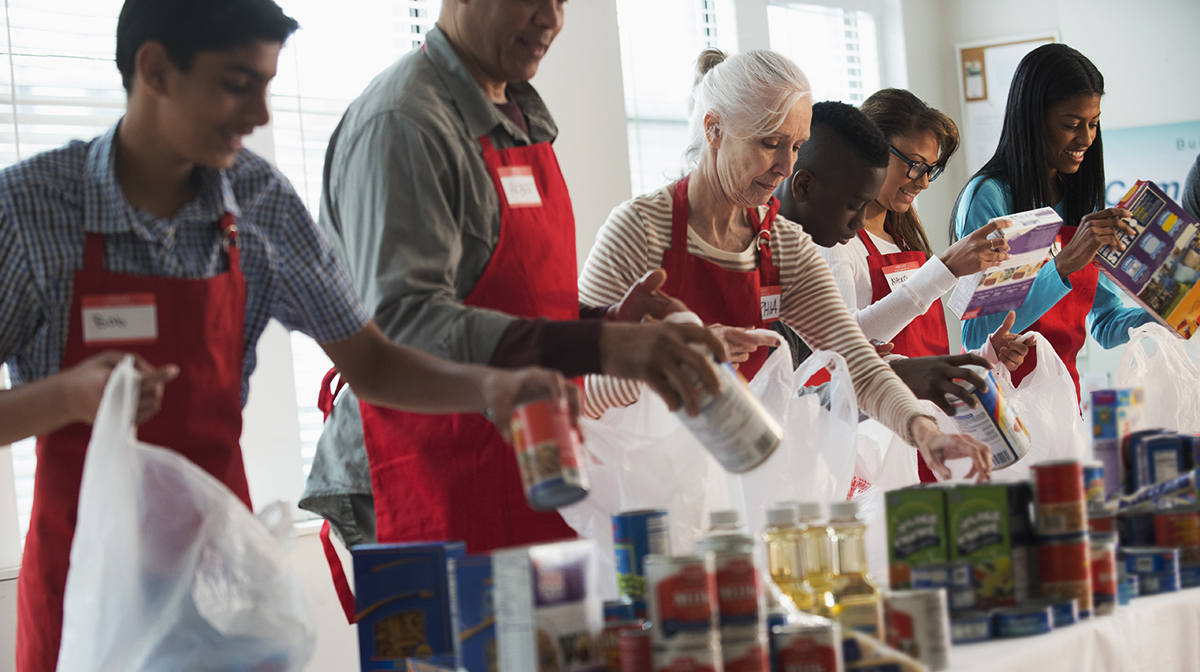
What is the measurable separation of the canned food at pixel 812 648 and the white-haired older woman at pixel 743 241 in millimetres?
1068

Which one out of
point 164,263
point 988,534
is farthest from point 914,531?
point 164,263

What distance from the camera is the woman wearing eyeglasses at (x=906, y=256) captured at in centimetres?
290

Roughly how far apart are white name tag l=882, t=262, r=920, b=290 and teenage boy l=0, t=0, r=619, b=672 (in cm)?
197

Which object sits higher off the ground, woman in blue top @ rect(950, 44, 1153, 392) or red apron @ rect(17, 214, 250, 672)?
woman in blue top @ rect(950, 44, 1153, 392)

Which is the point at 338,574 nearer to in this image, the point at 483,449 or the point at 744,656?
the point at 483,449

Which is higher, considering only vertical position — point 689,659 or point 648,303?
point 648,303

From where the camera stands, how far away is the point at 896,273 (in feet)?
10.5

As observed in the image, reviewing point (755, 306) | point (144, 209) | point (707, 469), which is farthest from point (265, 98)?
point (755, 306)

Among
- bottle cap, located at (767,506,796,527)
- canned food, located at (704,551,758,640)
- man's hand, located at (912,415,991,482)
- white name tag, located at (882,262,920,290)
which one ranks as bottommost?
canned food, located at (704,551,758,640)

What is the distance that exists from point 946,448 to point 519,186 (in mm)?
888

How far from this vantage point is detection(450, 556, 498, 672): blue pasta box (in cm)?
113

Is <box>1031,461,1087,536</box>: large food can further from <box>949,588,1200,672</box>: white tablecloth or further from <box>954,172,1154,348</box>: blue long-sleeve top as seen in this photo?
<box>954,172,1154,348</box>: blue long-sleeve top

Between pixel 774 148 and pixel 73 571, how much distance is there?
1.54 meters

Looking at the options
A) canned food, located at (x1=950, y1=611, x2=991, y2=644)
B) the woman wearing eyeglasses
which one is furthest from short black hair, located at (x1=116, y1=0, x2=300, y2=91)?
the woman wearing eyeglasses
